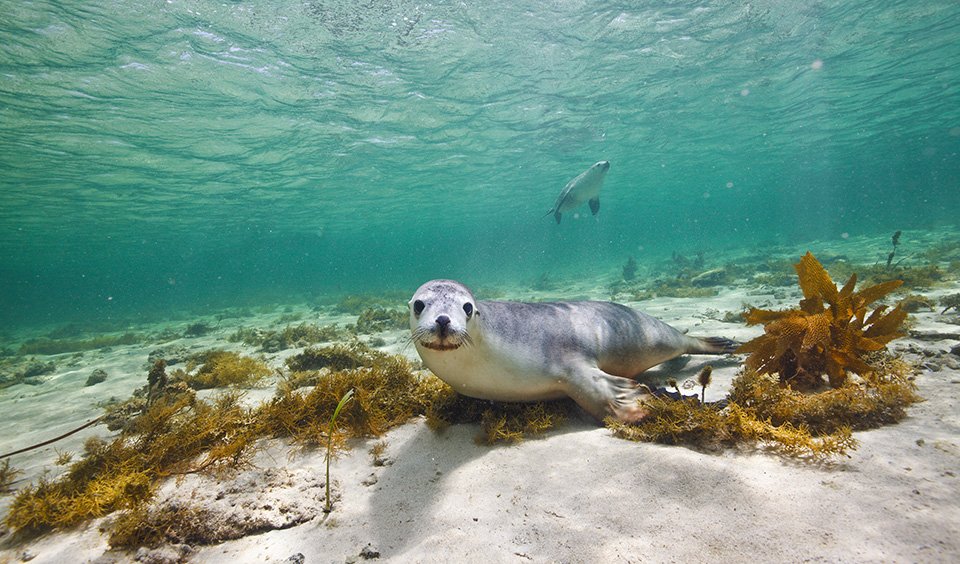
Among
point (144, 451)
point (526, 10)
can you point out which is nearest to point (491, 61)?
point (526, 10)

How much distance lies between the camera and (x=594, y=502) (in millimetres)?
1972

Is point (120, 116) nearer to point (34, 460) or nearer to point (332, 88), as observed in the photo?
point (332, 88)

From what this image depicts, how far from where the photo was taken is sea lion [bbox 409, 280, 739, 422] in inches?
99.7

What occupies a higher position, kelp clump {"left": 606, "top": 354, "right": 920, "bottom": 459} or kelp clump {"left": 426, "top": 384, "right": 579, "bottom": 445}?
kelp clump {"left": 606, "top": 354, "right": 920, "bottom": 459}

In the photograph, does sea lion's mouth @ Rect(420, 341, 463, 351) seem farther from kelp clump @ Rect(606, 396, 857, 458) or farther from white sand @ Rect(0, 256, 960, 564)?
kelp clump @ Rect(606, 396, 857, 458)

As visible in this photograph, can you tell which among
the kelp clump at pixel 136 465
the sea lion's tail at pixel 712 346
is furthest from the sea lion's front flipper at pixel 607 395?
the kelp clump at pixel 136 465

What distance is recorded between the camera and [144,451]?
2.60m

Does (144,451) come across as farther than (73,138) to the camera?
No

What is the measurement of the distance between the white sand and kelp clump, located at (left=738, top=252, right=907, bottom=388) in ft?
1.33

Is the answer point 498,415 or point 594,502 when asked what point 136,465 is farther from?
point 594,502

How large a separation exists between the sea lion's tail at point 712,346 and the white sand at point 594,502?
152 centimetres

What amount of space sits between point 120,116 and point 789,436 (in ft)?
64.6

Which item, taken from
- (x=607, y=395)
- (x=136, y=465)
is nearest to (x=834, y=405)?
(x=607, y=395)

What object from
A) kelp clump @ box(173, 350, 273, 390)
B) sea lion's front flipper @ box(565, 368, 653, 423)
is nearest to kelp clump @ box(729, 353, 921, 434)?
sea lion's front flipper @ box(565, 368, 653, 423)
